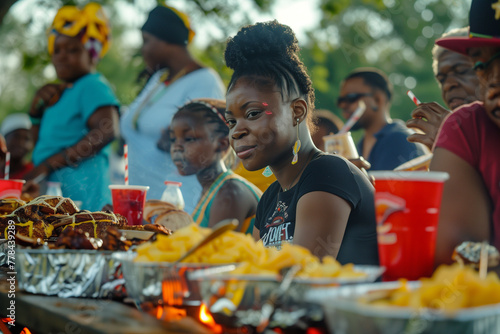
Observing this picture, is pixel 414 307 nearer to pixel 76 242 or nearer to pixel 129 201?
pixel 76 242

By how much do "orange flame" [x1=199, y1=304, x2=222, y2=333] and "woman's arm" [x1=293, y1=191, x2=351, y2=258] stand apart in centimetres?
79

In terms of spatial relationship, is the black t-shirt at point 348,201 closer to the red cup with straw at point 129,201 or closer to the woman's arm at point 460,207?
the woman's arm at point 460,207

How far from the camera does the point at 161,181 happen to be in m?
4.66

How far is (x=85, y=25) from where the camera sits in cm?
545

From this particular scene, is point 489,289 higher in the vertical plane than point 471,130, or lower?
lower

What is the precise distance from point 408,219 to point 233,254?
448 mm

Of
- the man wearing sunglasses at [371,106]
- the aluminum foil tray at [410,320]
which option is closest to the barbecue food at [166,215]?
the aluminum foil tray at [410,320]

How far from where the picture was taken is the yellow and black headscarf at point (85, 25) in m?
5.42

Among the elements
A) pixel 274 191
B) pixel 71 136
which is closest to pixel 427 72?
pixel 71 136

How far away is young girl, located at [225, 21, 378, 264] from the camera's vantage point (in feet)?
7.61

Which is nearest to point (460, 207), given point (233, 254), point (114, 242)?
point (233, 254)

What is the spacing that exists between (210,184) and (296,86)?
1.37 m

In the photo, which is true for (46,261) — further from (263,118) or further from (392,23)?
(392,23)

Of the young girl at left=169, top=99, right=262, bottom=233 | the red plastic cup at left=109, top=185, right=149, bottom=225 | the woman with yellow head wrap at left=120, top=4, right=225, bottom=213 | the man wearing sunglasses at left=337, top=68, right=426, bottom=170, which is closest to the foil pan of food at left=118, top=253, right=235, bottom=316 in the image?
the red plastic cup at left=109, top=185, right=149, bottom=225
